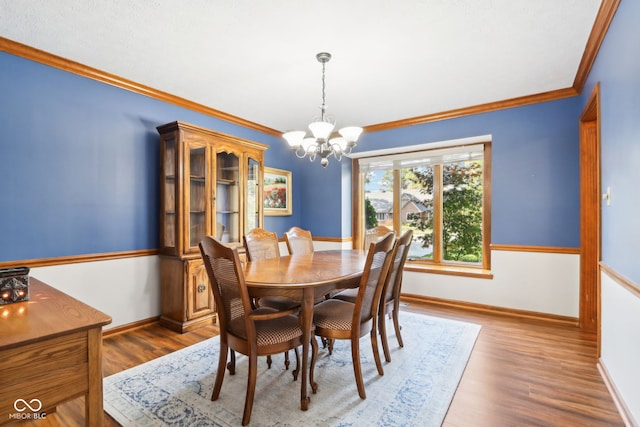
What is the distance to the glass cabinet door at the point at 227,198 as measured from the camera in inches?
138

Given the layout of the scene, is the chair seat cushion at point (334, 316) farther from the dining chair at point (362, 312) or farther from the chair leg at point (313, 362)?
the chair leg at point (313, 362)

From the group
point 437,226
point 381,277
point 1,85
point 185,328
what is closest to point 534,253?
point 437,226

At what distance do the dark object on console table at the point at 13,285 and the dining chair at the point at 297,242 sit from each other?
2.12 m

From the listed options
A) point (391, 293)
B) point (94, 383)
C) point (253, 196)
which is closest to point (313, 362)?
point (391, 293)

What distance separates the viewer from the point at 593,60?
2.50 metres

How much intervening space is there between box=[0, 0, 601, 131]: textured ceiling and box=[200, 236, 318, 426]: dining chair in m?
1.53

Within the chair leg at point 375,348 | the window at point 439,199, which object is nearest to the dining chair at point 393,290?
the chair leg at point 375,348

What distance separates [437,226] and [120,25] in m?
3.88

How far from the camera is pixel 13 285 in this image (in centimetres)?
136

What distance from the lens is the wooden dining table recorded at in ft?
5.93

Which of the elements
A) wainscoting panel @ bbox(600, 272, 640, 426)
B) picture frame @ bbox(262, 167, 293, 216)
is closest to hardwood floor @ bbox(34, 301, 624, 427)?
wainscoting panel @ bbox(600, 272, 640, 426)

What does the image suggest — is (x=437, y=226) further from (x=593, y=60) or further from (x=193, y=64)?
(x=193, y=64)

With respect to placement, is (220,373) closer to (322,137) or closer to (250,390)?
(250,390)

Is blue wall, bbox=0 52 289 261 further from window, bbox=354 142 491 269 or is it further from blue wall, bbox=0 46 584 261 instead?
window, bbox=354 142 491 269
